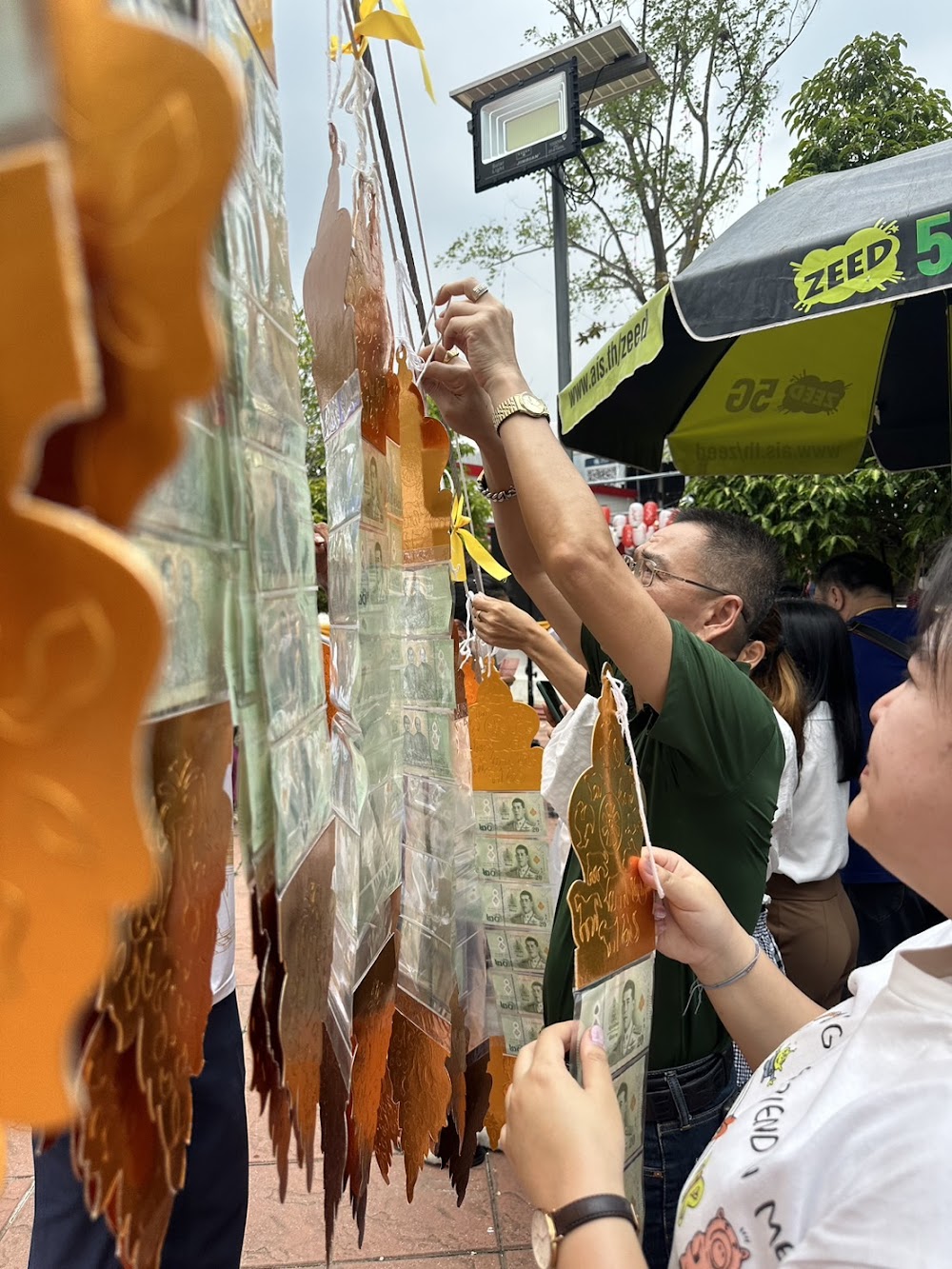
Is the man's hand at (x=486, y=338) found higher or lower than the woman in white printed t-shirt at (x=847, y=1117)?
higher

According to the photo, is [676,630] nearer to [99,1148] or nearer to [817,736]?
[99,1148]

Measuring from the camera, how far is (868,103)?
594cm

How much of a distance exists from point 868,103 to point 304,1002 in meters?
7.20

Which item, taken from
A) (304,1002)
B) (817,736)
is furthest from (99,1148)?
(817,736)

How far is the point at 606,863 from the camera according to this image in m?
0.77

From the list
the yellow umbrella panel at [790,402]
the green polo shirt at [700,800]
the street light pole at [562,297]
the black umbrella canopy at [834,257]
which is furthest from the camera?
the street light pole at [562,297]

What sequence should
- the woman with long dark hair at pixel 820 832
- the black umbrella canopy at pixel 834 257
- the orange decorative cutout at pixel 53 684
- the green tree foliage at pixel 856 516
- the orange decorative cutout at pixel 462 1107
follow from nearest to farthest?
the orange decorative cutout at pixel 53 684, the orange decorative cutout at pixel 462 1107, the black umbrella canopy at pixel 834 257, the woman with long dark hair at pixel 820 832, the green tree foliage at pixel 856 516

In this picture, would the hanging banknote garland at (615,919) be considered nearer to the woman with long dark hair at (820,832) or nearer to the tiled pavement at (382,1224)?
the tiled pavement at (382,1224)

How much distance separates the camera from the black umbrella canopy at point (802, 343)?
157cm

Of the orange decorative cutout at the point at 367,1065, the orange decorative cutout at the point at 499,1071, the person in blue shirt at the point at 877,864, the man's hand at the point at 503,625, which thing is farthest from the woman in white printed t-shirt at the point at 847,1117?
the person in blue shirt at the point at 877,864

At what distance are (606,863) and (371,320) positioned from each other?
500 mm

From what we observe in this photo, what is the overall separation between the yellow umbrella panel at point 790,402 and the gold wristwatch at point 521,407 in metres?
2.13

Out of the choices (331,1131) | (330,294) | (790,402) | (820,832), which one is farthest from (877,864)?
(330,294)

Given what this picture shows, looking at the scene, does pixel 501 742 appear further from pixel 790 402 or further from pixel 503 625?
pixel 790 402
